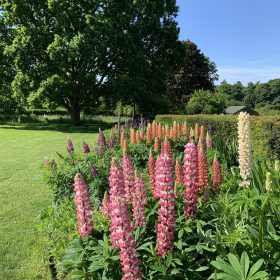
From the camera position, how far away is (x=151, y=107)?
91.1 feet

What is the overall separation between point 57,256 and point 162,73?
85.6ft

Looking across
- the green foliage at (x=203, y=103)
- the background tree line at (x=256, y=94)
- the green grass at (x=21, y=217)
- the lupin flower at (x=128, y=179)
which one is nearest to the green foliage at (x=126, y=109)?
the green foliage at (x=203, y=103)

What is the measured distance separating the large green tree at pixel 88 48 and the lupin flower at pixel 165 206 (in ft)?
78.9

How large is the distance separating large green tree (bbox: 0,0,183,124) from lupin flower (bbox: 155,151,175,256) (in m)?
24.1

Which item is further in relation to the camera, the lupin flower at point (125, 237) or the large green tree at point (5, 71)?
the large green tree at point (5, 71)

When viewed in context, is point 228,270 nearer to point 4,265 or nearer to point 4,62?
point 4,265

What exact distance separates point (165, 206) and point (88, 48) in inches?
968

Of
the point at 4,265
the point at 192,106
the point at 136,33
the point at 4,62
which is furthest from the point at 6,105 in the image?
the point at 4,265

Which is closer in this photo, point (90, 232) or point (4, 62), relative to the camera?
point (90, 232)

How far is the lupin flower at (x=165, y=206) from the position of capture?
2.36 m

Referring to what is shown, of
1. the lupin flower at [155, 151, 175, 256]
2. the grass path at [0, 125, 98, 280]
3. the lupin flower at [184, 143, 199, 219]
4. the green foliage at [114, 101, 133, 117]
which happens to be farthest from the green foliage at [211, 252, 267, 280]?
the green foliage at [114, 101, 133, 117]

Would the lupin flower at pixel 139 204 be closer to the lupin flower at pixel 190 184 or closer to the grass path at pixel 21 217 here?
the lupin flower at pixel 190 184

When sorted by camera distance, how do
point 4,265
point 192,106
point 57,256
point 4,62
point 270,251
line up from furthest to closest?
point 4,62
point 192,106
point 4,265
point 57,256
point 270,251

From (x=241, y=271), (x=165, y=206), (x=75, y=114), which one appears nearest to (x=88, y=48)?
(x=75, y=114)
